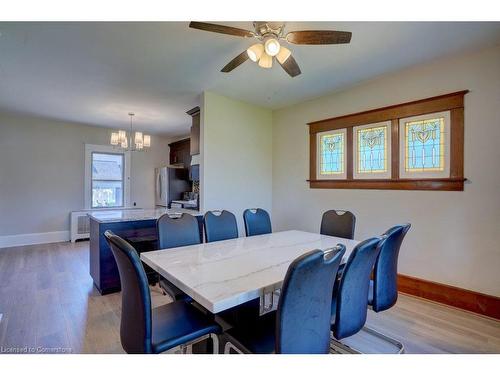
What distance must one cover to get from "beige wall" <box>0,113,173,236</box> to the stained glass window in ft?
15.9

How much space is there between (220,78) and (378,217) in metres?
2.58

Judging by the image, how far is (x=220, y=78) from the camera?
10.4 feet

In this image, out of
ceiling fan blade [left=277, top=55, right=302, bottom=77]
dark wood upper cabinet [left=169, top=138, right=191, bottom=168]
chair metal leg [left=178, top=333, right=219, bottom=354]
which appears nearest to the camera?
chair metal leg [left=178, top=333, right=219, bottom=354]

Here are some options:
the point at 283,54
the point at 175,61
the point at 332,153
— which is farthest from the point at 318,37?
the point at 332,153

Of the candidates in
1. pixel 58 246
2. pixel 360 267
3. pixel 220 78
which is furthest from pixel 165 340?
pixel 58 246

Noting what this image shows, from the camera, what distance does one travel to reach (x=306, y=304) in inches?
43.3

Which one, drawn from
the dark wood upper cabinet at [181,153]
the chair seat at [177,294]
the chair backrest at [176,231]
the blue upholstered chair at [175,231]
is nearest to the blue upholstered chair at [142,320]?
the chair seat at [177,294]

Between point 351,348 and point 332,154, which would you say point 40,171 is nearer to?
point 332,154

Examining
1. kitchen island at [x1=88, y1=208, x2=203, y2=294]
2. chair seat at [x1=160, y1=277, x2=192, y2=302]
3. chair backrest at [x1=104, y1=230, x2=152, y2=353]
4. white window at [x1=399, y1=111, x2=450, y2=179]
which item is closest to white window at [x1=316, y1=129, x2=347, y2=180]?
white window at [x1=399, y1=111, x2=450, y2=179]

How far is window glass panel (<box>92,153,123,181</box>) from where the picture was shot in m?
5.87

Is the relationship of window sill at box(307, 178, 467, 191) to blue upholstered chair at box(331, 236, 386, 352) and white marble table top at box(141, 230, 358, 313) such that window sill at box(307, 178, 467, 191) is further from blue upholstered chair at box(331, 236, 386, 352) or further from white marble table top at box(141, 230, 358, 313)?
blue upholstered chair at box(331, 236, 386, 352)

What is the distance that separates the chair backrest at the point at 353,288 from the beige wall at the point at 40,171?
591 centimetres

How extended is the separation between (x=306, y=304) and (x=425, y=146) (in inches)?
103

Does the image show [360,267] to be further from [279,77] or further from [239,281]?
[279,77]
